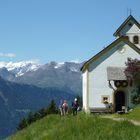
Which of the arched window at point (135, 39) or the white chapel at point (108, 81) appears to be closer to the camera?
the white chapel at point (108, 81)

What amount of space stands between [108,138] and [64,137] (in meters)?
3.78

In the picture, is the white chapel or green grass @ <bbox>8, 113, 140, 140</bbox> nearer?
green grass @ <bbox>8, 113, 140, 140</bbox>

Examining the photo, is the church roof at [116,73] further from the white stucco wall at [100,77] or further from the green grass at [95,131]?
the green grass at [95,131]

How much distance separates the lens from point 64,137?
28.1 meters

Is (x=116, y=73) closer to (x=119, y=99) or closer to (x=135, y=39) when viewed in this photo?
(x=119, y=99)

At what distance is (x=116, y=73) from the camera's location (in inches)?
2368

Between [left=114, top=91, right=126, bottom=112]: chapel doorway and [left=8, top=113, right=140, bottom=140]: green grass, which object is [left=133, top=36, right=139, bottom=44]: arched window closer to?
[left=114, top=91, right=126, bottom=112]: chapel doorway

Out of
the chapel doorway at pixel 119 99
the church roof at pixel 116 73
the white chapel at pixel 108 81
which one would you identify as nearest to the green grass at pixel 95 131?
the church roof at pixel 116 73

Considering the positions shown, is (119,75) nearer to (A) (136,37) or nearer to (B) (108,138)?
(A) (136,37)

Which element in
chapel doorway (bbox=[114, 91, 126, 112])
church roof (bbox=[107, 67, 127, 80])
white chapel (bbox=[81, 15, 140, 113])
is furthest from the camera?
chapel doorway (bbox=[114, 91, 126, 112])

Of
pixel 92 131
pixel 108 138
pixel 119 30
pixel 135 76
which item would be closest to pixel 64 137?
pixel 92 131

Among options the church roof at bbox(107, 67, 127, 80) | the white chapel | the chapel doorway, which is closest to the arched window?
the white chapel

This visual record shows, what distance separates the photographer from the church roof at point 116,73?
59.5m

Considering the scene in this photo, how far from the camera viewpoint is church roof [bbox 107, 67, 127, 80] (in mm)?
59500
